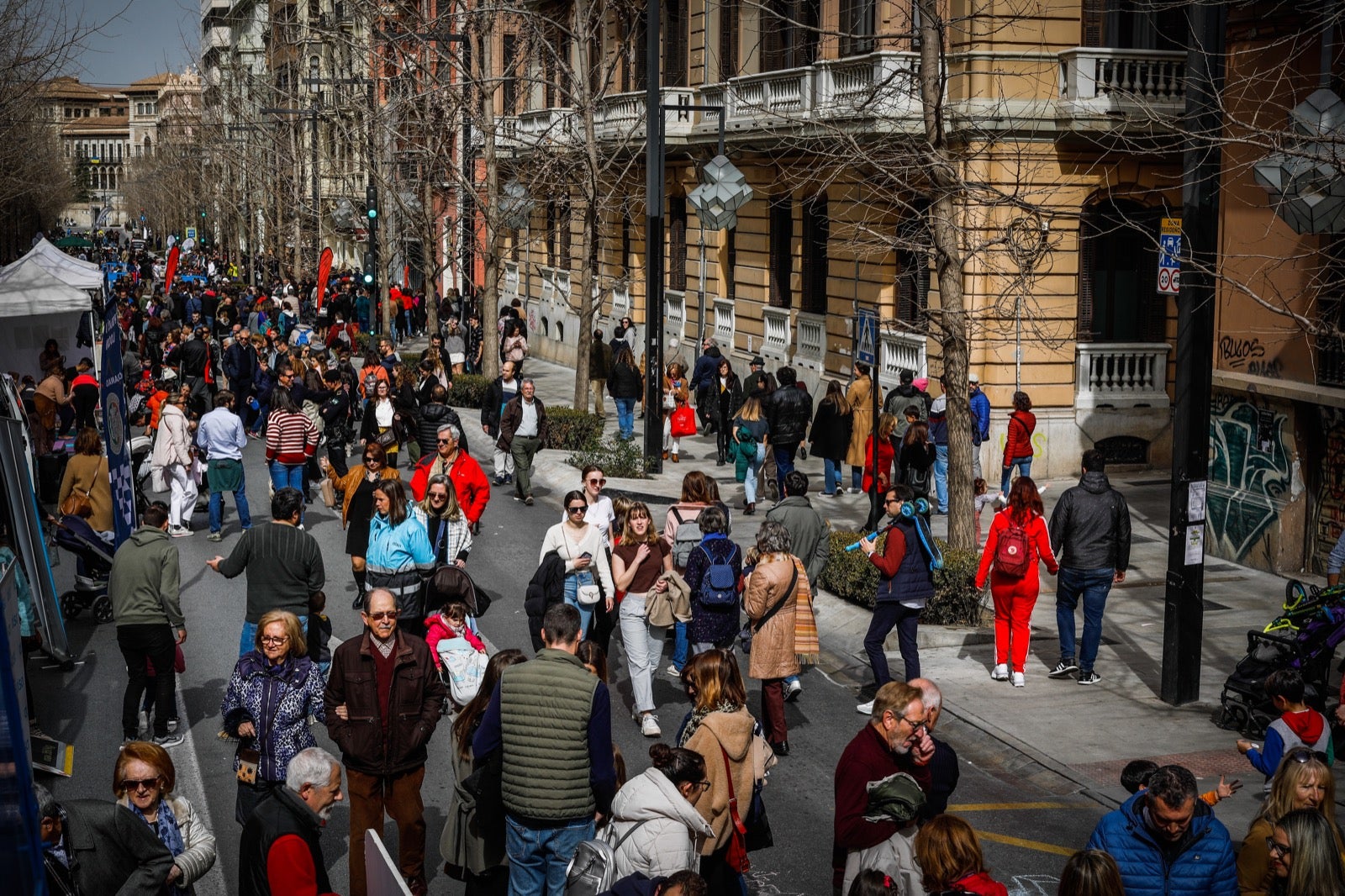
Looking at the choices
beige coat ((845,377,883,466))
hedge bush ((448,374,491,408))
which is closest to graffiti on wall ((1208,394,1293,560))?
beige coat ((845,377,883,466))

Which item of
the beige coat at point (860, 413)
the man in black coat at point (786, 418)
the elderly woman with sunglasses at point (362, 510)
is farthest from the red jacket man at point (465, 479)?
the beige coat at point (860, 413)

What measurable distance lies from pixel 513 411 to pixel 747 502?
3.16 meters

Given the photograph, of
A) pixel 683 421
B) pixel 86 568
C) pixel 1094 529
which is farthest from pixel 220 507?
pixel 1094 529

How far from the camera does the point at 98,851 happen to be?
6.08 metres

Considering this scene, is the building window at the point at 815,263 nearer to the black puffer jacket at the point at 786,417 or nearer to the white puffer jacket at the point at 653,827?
the black puffer jacket at the point at 786,417

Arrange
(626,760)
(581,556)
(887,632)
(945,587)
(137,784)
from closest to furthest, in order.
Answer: (137,784) < (626,760) < (581,556) < (887,632) < (945,587)

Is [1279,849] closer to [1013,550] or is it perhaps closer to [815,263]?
[1013,550]

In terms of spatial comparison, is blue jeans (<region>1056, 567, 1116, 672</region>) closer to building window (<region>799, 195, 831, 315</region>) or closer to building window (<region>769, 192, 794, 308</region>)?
building window (<region>799, 195, 831, 315</region>)

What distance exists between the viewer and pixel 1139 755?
10.4m

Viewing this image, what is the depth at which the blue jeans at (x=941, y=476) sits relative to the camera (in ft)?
62.8

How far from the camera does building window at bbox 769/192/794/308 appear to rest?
28.9 m

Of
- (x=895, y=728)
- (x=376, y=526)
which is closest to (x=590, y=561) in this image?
(x=376, y=526)

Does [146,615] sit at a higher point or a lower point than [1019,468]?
higher

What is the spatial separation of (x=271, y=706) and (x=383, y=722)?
1.85 ft
